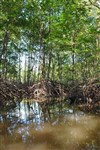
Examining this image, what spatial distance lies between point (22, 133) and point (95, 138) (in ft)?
4.60

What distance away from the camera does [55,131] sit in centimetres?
474

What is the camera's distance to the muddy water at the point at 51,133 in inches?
148

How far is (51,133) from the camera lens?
4.59 metres

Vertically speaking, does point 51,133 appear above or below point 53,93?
below

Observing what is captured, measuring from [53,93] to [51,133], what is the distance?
6.89 metres

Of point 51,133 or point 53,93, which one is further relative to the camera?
point 53,93

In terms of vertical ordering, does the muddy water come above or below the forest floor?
below

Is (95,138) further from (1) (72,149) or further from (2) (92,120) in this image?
(2) (92,120)

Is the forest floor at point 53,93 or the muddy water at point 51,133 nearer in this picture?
the muddy water at point 51,133

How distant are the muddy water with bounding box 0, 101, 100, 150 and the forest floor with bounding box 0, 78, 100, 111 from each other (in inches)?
79.8

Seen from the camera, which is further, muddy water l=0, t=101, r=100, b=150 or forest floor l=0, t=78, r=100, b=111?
forest floor l=0, t=78, r=100, b=111

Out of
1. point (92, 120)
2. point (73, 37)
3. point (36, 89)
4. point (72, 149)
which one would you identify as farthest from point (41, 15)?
point (72, 149)

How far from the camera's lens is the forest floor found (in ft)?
28.3

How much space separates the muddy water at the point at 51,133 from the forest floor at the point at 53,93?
203 centimetres
